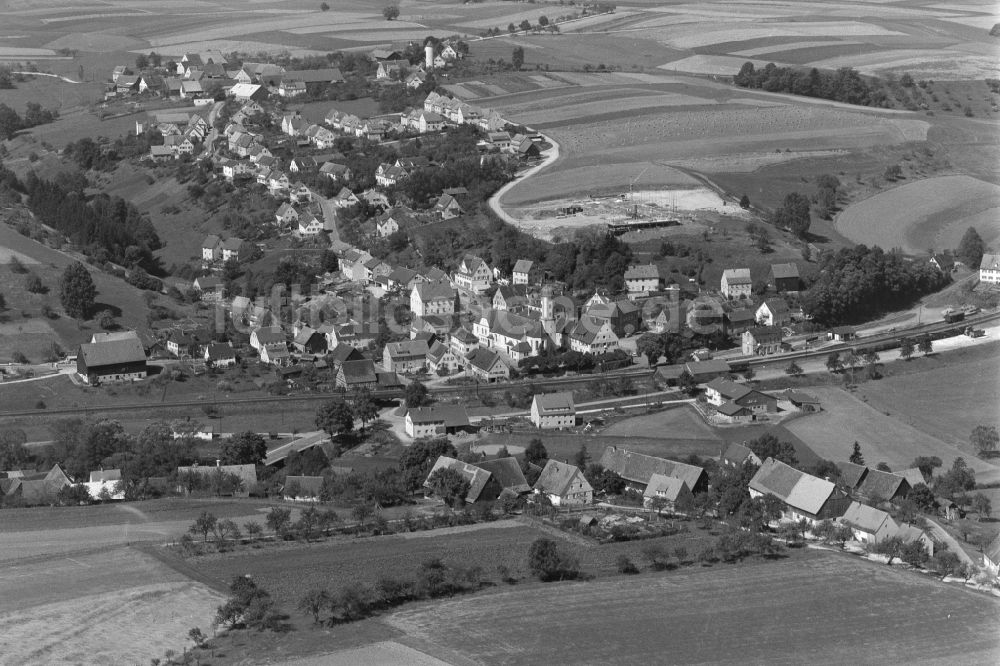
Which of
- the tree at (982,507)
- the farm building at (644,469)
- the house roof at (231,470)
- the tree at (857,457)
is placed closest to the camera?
the tree at (982,507)

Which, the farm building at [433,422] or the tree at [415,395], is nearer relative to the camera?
the farm building at [433,422]

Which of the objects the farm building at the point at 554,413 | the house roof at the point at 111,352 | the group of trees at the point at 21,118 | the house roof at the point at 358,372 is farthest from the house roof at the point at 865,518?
the group of trees at the point at 21,118

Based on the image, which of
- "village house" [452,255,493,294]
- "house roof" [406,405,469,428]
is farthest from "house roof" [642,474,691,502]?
"village house" [452,255,493,294]

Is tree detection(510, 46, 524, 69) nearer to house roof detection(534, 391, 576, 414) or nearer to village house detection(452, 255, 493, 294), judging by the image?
village house detection(452, 255, 493, 294)

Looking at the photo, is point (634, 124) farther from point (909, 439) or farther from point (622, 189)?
point (909, 439)

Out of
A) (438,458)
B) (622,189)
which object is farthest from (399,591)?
(622,189)

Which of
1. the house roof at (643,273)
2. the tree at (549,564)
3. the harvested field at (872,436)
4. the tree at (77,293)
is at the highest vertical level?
the tree at (77,293)

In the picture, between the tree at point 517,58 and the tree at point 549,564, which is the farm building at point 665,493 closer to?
the tree at point 549,564
